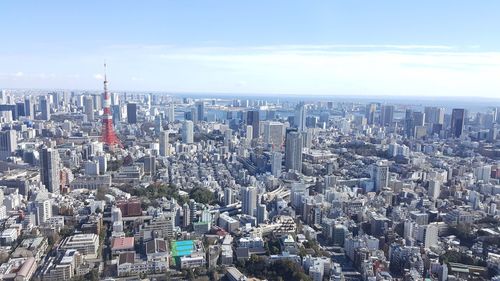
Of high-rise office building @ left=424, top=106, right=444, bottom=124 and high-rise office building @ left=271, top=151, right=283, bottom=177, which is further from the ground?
high-rise office building @ left=424, top=106, right=444, bottom=124

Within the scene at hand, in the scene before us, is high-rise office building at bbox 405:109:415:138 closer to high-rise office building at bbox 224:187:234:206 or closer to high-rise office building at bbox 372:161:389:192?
high-rise office building at bbox 372:161:389:192

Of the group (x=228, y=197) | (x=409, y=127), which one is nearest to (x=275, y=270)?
(x=228, y=197)

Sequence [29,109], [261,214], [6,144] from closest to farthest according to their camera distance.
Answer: [261,214], [6,144], [29,109]

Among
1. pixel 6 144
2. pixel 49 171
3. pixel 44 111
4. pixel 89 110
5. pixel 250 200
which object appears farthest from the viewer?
pixel 89 110

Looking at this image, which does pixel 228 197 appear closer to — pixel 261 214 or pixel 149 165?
pixel 261 214

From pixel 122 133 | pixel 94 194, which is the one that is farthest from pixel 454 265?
pixel 122 133

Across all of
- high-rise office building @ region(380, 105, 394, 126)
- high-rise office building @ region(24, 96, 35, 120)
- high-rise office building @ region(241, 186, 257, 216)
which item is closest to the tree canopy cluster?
high-rise office building @ region(241, 186, 257, 216)
